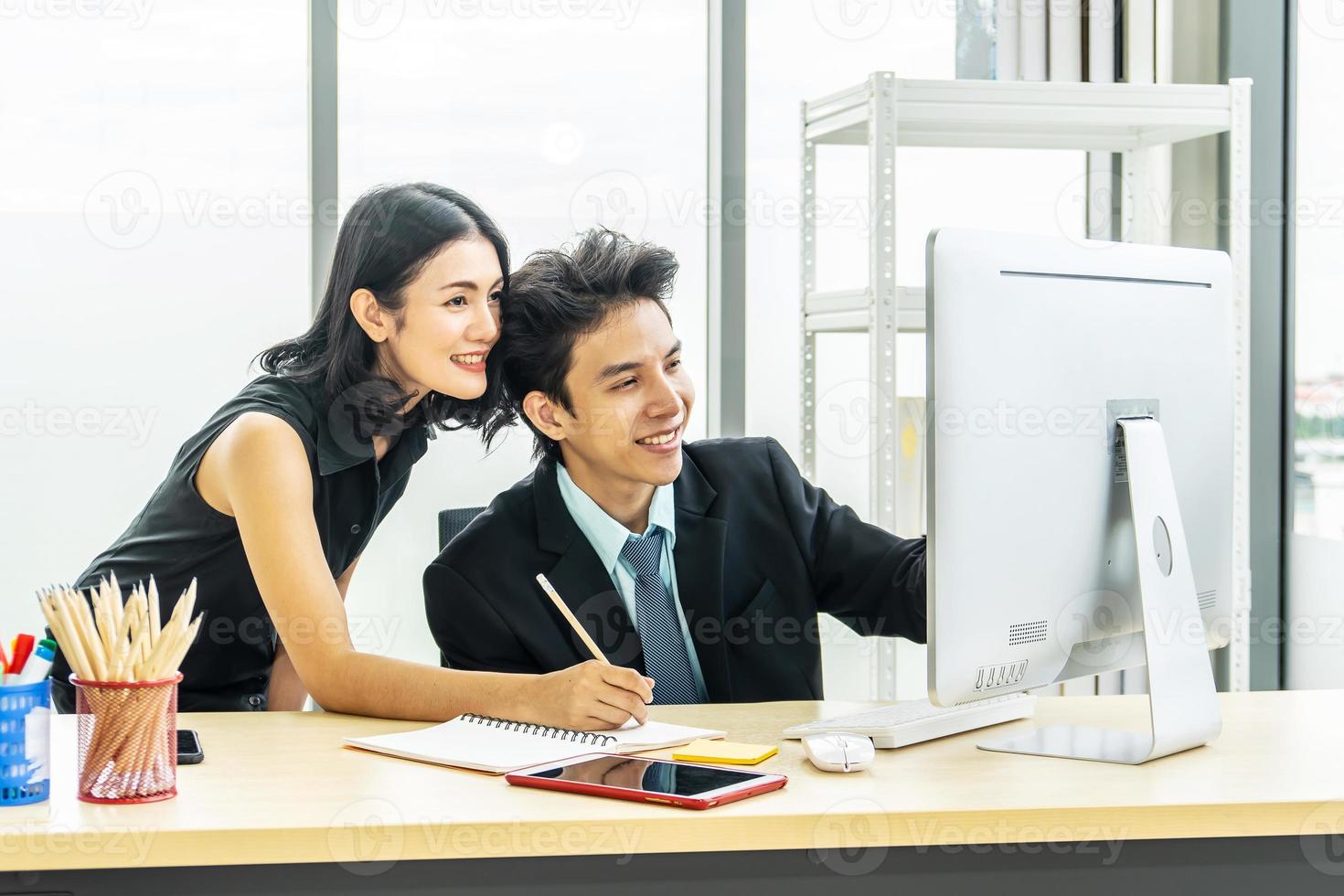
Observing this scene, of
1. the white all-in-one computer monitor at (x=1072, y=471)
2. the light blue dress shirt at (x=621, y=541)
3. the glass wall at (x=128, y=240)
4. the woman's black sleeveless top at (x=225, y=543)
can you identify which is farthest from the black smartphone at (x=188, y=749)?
the glass wall at (x=128, y=240)

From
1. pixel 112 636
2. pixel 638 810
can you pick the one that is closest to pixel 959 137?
pixel 638 810

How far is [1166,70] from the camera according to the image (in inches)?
111

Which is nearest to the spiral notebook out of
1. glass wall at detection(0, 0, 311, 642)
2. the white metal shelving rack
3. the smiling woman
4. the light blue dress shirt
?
the smiling woman

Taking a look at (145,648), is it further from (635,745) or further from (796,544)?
(796,544)

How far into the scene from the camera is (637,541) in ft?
5.65

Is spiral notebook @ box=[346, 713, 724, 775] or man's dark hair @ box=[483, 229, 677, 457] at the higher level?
man's dark hair @ box=[483, 229, 677, 457]

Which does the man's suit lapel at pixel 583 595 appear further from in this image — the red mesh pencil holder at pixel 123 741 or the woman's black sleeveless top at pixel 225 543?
the red mesh pencil holder at pixel 123 741

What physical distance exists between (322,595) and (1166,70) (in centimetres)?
232

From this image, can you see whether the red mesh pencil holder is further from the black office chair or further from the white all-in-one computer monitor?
the black office chair

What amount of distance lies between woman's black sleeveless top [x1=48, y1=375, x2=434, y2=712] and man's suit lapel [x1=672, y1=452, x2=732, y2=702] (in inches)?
18.5

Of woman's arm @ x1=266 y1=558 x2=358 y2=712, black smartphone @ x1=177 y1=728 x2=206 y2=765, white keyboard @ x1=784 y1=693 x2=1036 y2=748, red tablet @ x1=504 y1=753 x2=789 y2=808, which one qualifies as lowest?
woman's arm @ x1=266 y1=558 x2=358 y2=712

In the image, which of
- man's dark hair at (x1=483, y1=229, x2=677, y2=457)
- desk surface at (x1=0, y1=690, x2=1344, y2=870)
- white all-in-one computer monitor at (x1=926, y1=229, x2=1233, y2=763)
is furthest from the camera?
man's dark hair at (x1=483, y1=229, x2=677, y2=457)

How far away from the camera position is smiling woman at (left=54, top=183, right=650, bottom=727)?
147 centimetres

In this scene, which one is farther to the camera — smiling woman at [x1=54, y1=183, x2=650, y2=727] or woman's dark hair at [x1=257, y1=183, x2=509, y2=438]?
woman's dark hair at [x1=257, y1=183, x2=509, y2=438]
